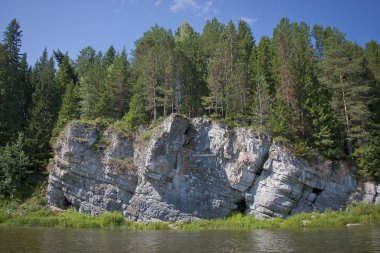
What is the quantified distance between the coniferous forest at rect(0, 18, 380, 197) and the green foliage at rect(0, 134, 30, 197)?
0.14 m

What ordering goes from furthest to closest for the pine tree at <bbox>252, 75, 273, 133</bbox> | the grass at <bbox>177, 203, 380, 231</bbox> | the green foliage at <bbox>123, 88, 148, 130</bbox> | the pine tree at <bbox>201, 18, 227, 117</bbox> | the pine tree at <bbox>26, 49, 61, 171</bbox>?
the pine tree at <bbox>26, 49, 61, 171</bbox>, the pine tree at <bbox>201, 18, 227, 117</bbox>, the green foliage at <bbox>123, 88, 148, 130</bbox>, the pine tree at <bbox>252, 75, 273, 133</bbox>, the grass at <bbox>177, 203, 380, 231</bbox>

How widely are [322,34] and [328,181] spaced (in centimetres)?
4159

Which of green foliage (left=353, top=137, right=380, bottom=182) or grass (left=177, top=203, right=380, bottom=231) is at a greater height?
green foliage (left=353, top=137, right=380, bottom=182)

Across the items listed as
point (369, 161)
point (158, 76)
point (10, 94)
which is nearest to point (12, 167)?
point (10, 94)

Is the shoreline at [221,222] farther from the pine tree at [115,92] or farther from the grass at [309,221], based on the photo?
the pine tree at [115,92]

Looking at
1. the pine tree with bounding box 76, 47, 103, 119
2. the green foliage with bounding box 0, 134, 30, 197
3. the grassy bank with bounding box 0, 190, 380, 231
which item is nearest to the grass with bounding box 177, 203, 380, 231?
the grassy bank with bounding box 0, 190, 380, 231

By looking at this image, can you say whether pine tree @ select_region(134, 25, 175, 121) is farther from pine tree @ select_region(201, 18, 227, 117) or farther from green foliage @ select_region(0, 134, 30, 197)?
green foliage @ select_region(0, 134, 30, 197)

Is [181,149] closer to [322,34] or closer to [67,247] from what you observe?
[67,247]

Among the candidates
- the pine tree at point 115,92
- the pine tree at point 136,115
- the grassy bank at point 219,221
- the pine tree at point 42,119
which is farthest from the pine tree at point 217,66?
the pine tree at point 42,119

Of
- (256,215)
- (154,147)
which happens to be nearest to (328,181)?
(256,215)

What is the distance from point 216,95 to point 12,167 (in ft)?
99.2

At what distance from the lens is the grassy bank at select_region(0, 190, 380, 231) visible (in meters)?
36.1

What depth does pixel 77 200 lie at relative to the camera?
45.0 metres

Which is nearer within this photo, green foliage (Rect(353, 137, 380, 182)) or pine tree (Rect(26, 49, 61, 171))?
green foliage (Rect(353, 137, 380, 182))
